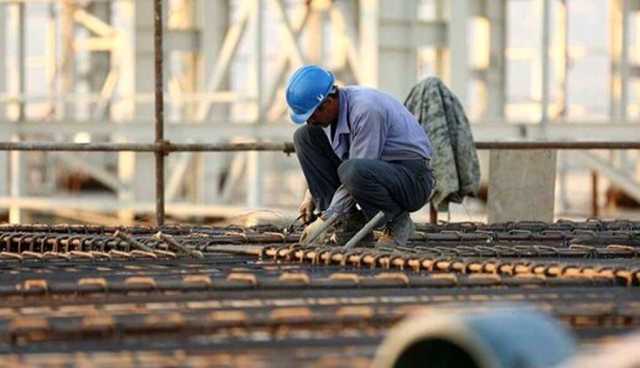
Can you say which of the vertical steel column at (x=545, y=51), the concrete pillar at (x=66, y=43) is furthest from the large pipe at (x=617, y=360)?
the concrete pillar at (x=66, y=43)

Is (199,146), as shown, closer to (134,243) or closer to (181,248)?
(134,243)

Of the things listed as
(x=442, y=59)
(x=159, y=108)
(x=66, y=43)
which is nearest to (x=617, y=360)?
(x=159, y=108)

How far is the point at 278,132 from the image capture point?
2306 centimetres

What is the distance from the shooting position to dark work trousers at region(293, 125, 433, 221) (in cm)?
916

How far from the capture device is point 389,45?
22.7 m

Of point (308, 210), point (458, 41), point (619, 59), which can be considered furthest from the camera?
point (619, 59)

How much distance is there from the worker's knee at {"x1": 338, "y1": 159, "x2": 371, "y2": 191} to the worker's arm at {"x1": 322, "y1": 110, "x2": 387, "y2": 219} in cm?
12

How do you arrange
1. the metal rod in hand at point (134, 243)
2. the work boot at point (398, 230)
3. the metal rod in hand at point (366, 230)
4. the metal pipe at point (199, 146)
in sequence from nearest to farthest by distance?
the metal rod in hand at point (134, 243), the metal rod in hand at point (366, 230), the work boot at point (398, 230), the metal pipe at point (199, 146)

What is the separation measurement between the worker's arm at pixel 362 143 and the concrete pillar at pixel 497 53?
1721cm

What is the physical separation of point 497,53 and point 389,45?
4.11 m

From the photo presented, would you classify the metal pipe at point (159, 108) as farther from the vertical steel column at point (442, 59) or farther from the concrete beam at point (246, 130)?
the vertical steel column at point (442, 59)

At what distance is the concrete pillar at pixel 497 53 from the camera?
2633cm

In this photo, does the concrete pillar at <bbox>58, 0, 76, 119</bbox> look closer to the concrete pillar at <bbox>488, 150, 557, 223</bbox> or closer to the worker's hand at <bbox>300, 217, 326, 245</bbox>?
the concrete pillar at <bbox>488, 150, 557, 223</bbox>

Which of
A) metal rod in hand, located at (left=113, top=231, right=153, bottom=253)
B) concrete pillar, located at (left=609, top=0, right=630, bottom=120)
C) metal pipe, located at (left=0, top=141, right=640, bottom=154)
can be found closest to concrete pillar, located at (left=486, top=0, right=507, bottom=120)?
concrete pillar, located at (left=609, top=0, right=630, bottom=120)
